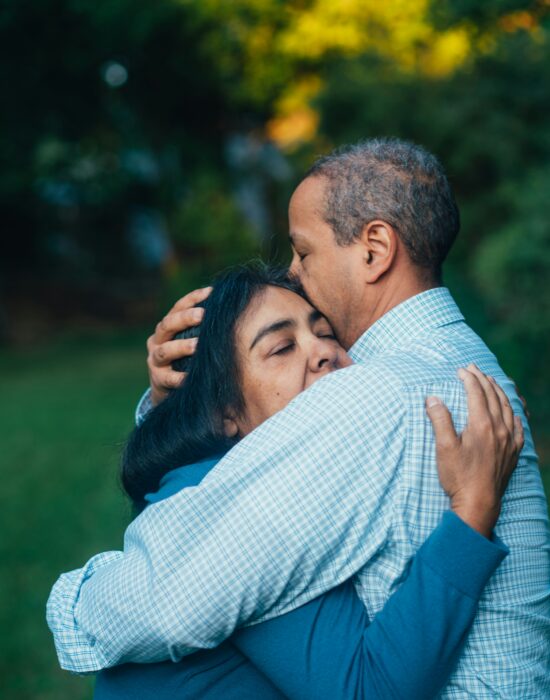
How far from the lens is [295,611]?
1.90m


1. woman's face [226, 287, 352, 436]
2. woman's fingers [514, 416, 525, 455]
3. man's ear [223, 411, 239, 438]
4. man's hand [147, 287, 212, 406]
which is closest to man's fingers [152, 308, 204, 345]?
man's hand [147, 287, 212, 406]

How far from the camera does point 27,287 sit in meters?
26.7

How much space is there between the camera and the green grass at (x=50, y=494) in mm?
5625

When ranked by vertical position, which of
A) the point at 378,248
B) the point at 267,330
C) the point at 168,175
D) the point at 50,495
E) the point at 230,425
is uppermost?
the point at 168,175

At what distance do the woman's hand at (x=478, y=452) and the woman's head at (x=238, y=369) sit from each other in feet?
1.59

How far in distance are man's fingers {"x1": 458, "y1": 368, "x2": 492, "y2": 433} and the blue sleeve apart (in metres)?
0.25

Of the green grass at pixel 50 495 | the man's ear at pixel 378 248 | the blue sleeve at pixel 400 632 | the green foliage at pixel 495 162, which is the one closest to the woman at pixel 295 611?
the blue sleeve at pixel 400 632

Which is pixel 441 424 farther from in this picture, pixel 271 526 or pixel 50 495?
pixel 50 495

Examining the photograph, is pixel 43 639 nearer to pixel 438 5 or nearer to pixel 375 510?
pixel 375 510

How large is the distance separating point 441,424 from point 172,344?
1000mm

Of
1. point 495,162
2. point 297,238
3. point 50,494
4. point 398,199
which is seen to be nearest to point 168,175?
point 495,162

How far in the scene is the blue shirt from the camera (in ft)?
5.94

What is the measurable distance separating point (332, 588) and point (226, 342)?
80 centimetres

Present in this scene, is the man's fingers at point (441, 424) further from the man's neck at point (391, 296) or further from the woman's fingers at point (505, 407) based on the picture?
the man's neck at point (391, 296)
